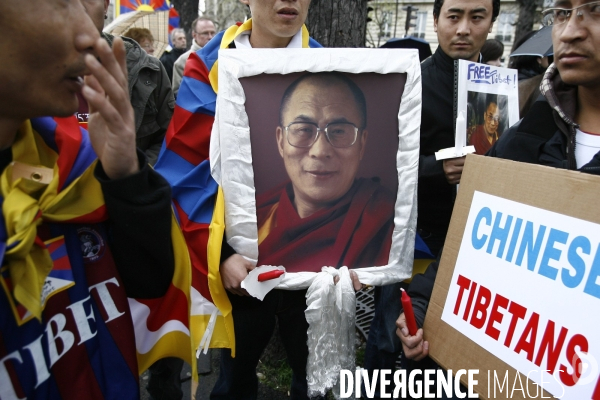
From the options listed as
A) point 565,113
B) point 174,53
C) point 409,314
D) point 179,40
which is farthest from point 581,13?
point 179,40

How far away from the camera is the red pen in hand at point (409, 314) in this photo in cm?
151

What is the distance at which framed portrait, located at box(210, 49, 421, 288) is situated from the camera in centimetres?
181

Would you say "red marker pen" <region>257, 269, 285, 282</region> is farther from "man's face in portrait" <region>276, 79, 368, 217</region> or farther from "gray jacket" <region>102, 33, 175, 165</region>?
"gray jacket" <region>102, 33, 175, 165</region>

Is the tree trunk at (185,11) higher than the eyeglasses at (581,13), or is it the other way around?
the tree trunk at (185,11)

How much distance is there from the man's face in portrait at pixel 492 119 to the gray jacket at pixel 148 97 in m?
1.79

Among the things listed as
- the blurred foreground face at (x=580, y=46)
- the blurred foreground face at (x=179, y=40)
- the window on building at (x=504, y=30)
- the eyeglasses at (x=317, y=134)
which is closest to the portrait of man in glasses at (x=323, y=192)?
the eyeglasses at (x=317, y=134)

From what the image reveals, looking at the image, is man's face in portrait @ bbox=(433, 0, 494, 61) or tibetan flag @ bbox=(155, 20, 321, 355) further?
man's face in portrait @ bbox=(433, 0, 494, 61)

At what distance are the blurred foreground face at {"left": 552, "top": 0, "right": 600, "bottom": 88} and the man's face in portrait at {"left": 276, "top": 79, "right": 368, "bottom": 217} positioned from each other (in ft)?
2.32

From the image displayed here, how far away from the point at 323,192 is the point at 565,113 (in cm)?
85

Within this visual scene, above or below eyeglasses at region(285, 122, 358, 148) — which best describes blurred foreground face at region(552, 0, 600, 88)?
above

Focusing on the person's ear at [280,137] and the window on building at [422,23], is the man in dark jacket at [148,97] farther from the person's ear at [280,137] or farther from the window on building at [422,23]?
the window on building at [422,23]

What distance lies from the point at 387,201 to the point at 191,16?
1299cm

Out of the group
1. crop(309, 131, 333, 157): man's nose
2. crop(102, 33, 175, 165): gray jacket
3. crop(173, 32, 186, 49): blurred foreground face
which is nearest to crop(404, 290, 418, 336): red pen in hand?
crop(309, 131, 333, 157): man's nose

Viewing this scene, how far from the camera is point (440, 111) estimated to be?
2271 millimetres
